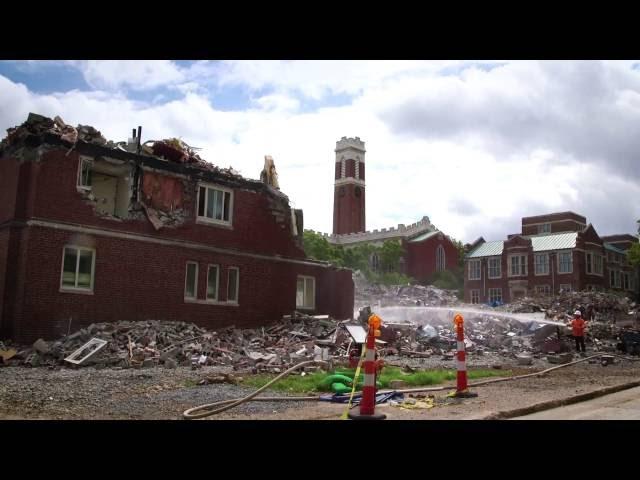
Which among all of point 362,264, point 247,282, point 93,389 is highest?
point 362,264

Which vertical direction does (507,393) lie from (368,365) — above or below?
below

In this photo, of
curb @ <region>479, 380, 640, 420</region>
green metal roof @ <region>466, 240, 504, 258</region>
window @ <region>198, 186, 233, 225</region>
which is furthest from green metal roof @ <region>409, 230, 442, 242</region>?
curb @ <region>479, 380, 640, 420</region>

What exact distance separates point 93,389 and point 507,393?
764 centimetres

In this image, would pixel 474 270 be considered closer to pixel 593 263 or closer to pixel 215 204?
pixel 593 263

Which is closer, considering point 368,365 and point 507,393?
point 368,365

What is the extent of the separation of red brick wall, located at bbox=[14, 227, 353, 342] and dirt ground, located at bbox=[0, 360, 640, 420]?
3962mm

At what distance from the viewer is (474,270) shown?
62000 millimetres

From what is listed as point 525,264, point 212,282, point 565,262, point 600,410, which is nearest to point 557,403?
point 600,410

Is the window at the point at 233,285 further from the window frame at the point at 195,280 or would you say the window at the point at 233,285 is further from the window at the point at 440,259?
the window at the point at 440,259

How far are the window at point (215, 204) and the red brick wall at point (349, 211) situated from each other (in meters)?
68.3
